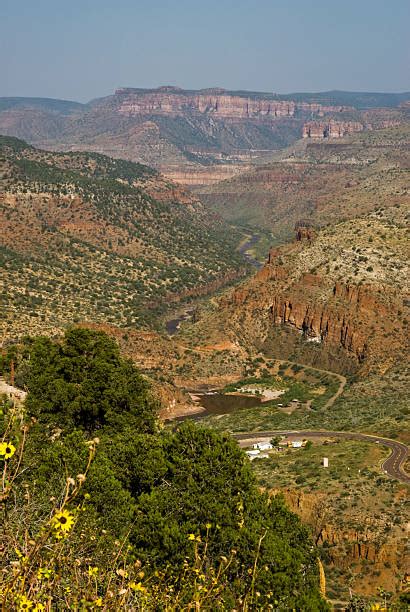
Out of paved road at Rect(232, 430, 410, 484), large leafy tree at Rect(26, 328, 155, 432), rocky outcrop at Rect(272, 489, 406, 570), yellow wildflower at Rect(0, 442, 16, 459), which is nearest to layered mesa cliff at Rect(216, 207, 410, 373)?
paved road at Rect(232, 430, 410, 484)

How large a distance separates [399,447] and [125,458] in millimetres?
27084

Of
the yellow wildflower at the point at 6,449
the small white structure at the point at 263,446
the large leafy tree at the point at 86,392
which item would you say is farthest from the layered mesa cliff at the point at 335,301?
the yellow wildflower at the point at 6,449

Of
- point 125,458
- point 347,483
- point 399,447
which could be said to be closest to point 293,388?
point 399,447

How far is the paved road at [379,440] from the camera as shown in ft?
129

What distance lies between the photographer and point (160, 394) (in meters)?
72.6

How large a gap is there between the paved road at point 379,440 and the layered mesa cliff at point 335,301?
26843mm

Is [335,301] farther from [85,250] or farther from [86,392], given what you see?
[85,250]

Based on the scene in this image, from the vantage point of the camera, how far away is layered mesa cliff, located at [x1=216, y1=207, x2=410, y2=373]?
83188 millimetres

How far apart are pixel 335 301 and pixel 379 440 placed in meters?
43.5

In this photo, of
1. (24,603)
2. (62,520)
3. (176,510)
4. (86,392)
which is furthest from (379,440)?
(24,603)

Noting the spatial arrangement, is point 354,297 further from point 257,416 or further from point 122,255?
point 122,255

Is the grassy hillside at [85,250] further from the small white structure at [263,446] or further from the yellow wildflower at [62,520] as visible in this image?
the yellow wildflower at [62,520]

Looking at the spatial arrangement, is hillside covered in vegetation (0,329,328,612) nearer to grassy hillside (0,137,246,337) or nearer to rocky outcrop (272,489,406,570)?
A: rocky outcrop (272,489,406,570)

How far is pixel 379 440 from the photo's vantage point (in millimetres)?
47156
